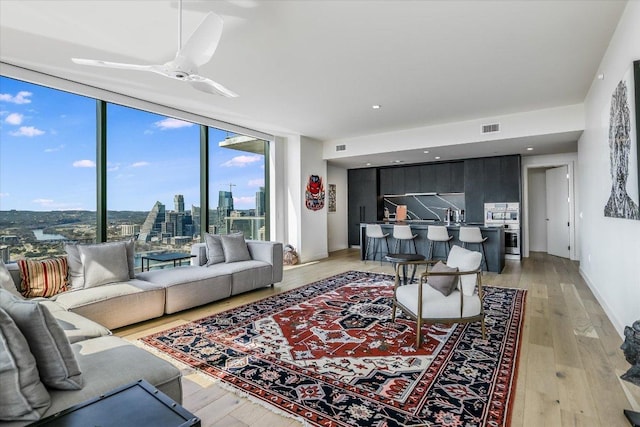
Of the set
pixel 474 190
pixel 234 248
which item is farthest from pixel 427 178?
pixel 234 248

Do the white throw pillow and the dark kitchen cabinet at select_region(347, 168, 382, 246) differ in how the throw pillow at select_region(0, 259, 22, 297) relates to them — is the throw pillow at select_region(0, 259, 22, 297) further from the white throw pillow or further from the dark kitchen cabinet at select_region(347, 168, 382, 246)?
the dark kitchen cabinet at select_region(347, 168, 382, 246)

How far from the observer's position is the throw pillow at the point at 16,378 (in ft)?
3.90

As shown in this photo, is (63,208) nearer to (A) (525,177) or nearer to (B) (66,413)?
(B) (66,413)

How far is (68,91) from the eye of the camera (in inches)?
163

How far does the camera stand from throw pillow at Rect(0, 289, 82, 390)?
1.33 m

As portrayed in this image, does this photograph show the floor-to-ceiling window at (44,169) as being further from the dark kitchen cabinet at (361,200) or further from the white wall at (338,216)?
the dark kitchen cabinet at (361,200)

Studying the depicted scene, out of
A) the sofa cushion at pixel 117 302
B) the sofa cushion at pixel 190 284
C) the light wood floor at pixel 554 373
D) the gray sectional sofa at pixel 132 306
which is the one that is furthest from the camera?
the sofa cushion at pixel 190 284

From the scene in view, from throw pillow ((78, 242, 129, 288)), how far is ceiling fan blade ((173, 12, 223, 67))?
7.53ft

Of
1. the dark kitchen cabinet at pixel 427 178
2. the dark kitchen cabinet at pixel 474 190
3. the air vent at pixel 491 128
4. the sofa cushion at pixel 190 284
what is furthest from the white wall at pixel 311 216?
the air vent at pixel 491 128

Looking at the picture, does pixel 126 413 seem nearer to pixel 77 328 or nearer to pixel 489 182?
pixel 77 328

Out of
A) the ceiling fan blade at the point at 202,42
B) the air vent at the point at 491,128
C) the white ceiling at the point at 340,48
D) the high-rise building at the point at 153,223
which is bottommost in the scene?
the high-rise building at the point at 153,223

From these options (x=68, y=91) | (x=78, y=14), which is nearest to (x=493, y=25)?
(x=78, y=14)

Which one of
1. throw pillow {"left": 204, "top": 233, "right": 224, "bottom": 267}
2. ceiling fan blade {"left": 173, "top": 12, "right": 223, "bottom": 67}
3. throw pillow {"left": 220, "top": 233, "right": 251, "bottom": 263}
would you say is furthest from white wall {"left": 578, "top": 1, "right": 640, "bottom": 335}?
throw pillow {"left": 204, "top": 233, "right": 224, "bottom": 267}

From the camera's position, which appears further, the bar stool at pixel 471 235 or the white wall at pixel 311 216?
the white wall at pixel 311 216
